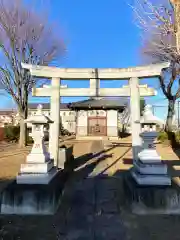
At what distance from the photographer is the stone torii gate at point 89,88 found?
334 inches

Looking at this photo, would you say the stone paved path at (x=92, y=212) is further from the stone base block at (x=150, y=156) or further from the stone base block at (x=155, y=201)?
the stone base block at (x=150, y=156)

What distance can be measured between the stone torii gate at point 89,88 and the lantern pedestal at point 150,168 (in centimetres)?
221

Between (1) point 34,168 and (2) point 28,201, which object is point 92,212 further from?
(1) point 34,168

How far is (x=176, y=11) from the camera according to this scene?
729 cm

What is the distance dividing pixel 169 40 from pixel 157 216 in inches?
354

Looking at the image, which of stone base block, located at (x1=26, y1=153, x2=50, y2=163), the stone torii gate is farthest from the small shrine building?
stone base block, located at (x1=26, y1=153, x2=50, y2=163)

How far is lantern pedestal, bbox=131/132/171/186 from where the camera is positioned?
19.0ft

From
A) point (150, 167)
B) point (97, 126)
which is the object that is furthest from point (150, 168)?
point (97, 126)

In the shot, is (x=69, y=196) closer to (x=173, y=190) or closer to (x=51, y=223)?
(x=51, y=223)

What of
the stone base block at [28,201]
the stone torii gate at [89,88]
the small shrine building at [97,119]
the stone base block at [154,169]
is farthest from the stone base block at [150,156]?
the small shrine building at [97,119]

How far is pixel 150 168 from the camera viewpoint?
5941 millimetres

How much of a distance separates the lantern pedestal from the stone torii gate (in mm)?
2206

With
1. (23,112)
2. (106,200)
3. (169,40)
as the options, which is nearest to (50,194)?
(106,200)

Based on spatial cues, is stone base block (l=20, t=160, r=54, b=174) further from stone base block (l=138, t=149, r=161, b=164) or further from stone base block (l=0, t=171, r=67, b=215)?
stone base block (l=138, t=149, r=161, b=164)
